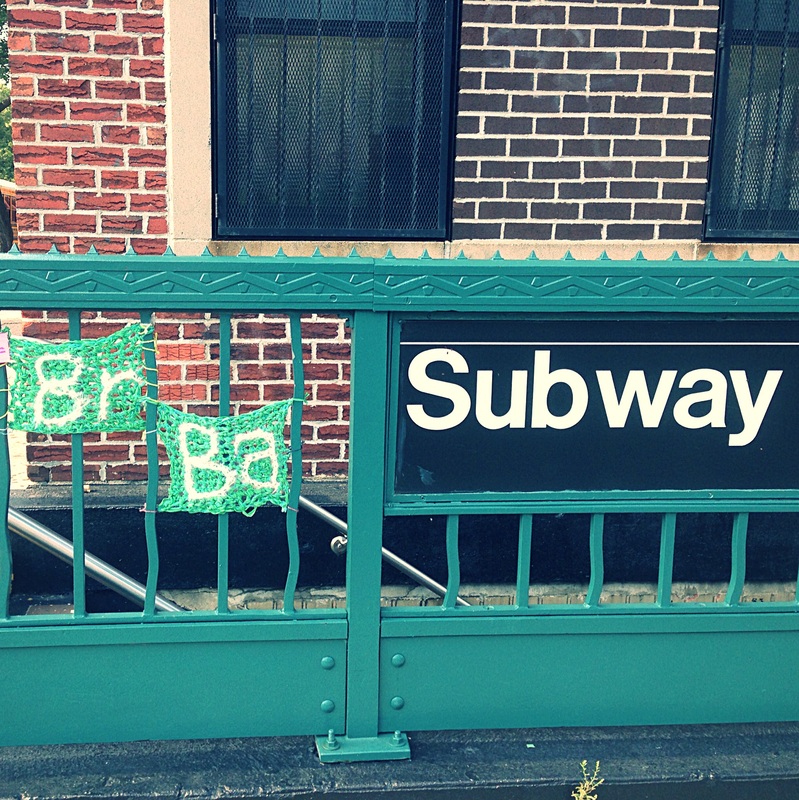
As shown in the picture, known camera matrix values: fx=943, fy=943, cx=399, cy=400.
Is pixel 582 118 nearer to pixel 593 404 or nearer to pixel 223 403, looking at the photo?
pixel 593 404

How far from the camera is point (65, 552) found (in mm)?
3070

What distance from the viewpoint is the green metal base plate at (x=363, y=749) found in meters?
2.88

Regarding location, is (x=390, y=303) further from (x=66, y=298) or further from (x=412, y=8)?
(x=412, y=8)

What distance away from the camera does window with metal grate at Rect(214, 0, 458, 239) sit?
15.2 ft

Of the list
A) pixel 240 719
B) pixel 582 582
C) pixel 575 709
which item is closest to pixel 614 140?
pixel 582 582

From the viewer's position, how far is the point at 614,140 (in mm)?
4766

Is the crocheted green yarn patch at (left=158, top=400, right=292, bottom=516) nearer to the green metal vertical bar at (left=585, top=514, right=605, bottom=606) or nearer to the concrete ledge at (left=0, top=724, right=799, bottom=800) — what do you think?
the concrete ledge at (left=0, top=724, right=799, bottom=800)

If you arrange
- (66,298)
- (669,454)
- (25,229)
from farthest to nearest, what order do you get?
→ 1. (25,229)
2. (669,454)
3. (66,298)

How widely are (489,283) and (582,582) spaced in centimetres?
258

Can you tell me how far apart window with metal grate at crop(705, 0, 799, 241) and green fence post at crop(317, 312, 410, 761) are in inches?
115

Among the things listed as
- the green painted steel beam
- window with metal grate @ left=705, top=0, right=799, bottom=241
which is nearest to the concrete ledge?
the green painted steel beam

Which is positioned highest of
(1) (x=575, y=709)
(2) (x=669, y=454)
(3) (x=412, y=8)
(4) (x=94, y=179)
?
(3) (x=412, y=8)

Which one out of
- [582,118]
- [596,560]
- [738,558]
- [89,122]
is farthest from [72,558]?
[582,118]

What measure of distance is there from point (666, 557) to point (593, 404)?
580 millimetres
